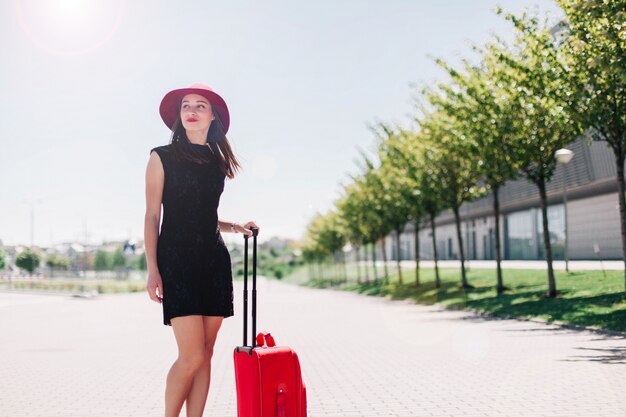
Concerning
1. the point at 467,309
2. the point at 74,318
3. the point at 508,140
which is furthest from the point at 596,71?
the point at 74,318

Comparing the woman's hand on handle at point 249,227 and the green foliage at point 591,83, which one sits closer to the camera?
the woman's hand on handle at point 249,227

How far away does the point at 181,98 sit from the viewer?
419 centimetres

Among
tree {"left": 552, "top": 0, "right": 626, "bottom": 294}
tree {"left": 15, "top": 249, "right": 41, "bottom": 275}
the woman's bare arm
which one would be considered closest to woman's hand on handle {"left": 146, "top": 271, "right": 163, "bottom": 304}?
the woman's bare arm

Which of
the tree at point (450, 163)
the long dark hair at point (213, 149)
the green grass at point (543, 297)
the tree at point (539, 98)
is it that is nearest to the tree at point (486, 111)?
the tree at point (539, 98)

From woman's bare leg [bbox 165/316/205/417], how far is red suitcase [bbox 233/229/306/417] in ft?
0.73

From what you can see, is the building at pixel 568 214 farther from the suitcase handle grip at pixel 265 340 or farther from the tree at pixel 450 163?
the suitcase handle grip at pixel 265 340

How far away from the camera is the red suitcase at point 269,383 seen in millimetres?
3723

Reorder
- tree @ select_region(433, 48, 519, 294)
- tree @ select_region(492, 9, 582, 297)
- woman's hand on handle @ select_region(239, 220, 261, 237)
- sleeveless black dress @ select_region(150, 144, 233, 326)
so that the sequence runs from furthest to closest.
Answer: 1. tree @ select_region(433, 48, 519, 294)
2. tree @ select_region(492, 9, 582, 297)
3. woman's hand on handle @ select_region(239, 220, 261, 237)
4. sleeveless black dress @ select_region(150, 144, 233, 326)

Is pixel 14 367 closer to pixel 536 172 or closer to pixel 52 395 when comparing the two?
pixel 52 395

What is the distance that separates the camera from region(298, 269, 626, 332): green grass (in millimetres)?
14641

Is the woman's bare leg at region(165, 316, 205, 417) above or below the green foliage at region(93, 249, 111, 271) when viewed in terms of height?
below

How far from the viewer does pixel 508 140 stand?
1952 centimetres

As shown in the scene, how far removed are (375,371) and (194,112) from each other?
18.4 feet

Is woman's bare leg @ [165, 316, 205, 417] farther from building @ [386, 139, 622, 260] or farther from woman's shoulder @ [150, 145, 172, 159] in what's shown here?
building @ [386, 139, 622, 260]
